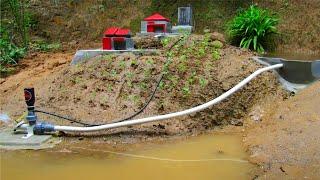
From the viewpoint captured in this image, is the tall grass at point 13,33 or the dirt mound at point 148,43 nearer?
the dirt mound at point 148,43

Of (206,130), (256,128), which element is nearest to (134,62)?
(206,130)

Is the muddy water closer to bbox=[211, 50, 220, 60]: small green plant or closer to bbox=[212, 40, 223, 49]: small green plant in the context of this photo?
bbox=[211, 50, 220, 60]: small green plant

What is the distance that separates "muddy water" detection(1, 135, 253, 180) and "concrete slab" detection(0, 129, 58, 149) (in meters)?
0.20

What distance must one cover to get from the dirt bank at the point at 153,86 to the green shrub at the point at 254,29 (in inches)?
64.5

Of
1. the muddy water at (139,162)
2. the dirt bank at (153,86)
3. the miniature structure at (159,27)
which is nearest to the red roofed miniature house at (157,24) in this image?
the miniature structure at (159,27)

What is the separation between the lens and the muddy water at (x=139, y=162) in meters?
5.02

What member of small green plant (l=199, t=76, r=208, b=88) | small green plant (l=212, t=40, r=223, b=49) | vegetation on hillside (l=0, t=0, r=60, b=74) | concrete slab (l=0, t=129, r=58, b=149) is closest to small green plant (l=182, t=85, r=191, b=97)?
small green plant (l=199, t=76, r=208, b=88)

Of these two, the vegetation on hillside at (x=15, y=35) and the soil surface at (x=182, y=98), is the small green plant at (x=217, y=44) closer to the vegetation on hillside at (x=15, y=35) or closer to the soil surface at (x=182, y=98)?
the soil surface at (x=182, y=98)

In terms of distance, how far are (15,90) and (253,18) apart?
5.50 metres

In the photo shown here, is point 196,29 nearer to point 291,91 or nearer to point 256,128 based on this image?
point 291,91

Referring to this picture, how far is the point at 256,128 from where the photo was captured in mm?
6457

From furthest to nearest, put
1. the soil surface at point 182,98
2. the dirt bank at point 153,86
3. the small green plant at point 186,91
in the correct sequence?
the small green plant at point 186,91 < the dirt bank at point 153,86 < the soil surface at point 182,98

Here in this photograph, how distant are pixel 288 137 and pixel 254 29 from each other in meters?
4.74

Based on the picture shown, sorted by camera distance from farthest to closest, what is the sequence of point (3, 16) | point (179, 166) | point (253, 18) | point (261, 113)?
1. point (3, 16)
2. point (253, 18)
3. point (261, 113)
4. point (179, 166)
